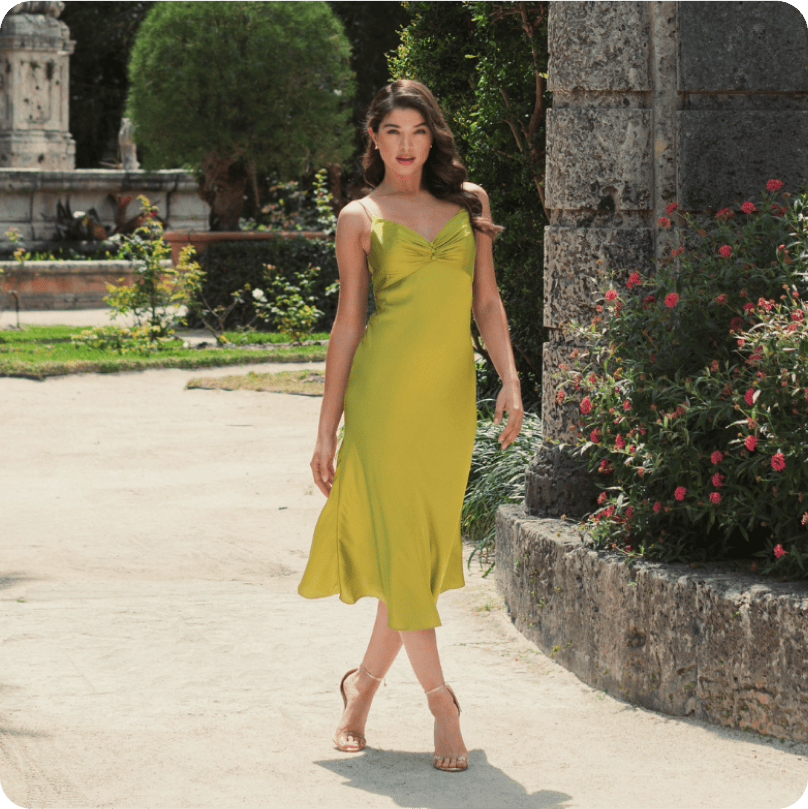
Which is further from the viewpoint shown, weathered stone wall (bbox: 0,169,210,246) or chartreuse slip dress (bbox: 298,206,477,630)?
weathered stone wall (bbox: 0,169,210,246)

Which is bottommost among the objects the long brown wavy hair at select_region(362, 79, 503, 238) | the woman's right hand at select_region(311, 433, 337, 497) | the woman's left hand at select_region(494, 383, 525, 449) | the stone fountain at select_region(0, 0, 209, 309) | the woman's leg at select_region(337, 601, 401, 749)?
the woman's leg at select_region(337, 601, 401, 749)

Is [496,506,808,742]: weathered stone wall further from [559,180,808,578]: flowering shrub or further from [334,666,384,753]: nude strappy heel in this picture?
[334,666,384,753]: nude strappy heel

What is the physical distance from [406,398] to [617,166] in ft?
5.67

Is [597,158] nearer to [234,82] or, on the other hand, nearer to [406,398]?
[406,398]

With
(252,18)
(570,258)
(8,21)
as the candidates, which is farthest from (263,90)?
(570,258)

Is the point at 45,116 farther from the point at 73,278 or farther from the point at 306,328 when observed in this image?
the point at 306,328

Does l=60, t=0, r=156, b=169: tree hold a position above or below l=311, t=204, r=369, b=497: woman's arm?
above

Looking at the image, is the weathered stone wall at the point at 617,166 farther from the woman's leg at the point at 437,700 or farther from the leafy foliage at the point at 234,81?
the leafy foliage at the point at 234,81

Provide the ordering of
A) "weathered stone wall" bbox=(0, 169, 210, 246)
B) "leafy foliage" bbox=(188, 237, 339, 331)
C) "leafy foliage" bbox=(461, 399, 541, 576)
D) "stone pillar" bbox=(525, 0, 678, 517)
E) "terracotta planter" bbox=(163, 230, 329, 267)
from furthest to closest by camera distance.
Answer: "weathered stone wall" bbox=(0, 169, 210, 246)
"terracotta planter" bbox=(163, 230, 329, 267)
"leafy foliage" bbox=(188, 237, 339, 331)
"leafy foliage" bbox=(461, 399, 541, 576)
"stone pillar" bbox=(525, 0, 678, 517)

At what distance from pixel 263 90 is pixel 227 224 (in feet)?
7.31

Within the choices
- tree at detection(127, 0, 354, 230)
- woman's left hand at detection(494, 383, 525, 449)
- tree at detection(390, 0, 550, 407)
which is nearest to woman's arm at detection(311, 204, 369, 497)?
woman's left hand at detection(494, 383, 525, 449)

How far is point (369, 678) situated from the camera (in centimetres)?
358

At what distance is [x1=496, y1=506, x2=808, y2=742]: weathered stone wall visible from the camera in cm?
348

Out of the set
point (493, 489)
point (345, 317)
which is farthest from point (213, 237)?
point (345, 317)
